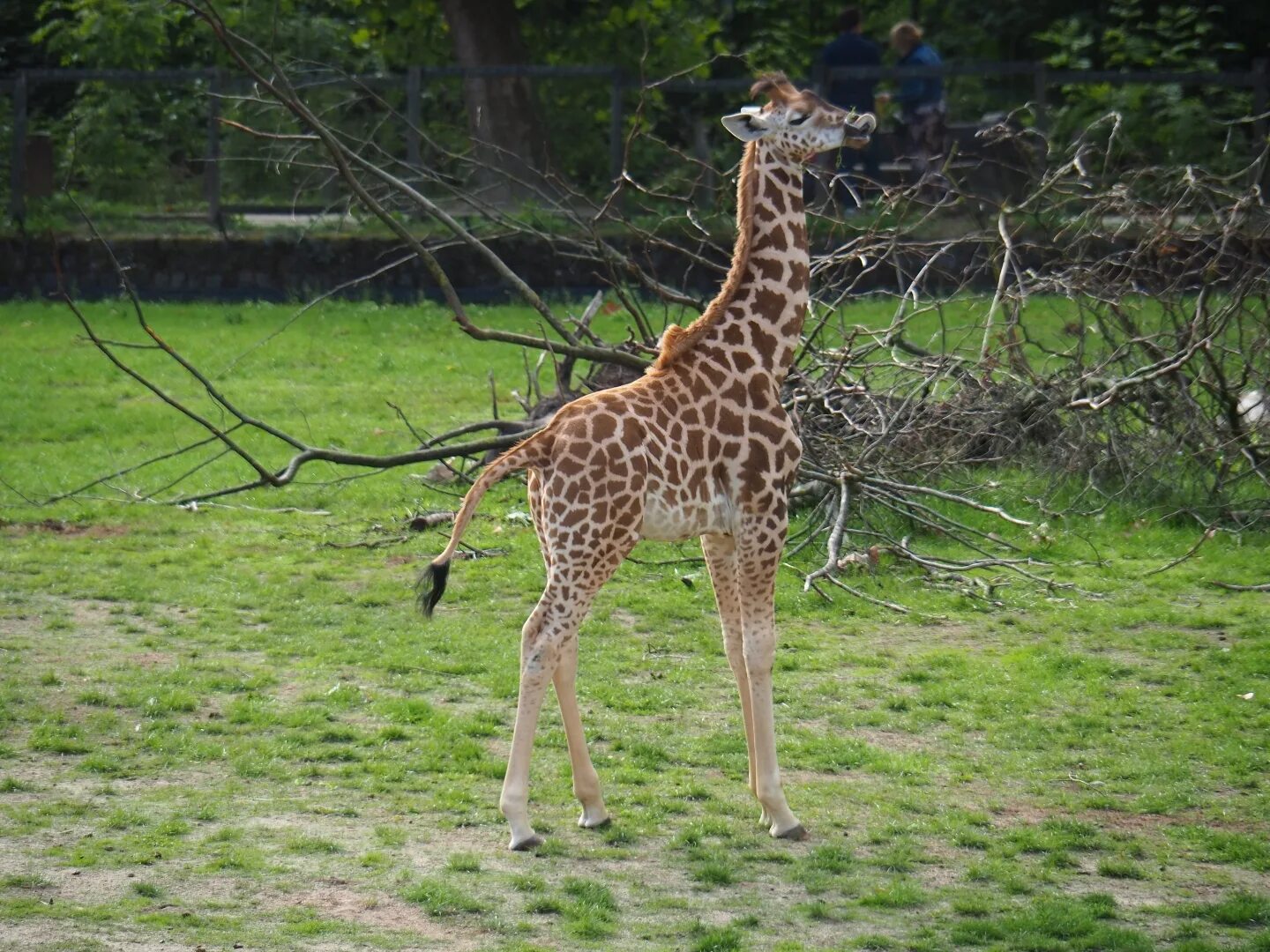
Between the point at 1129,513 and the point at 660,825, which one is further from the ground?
the point at 1129,513

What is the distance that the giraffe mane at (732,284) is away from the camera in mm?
6973

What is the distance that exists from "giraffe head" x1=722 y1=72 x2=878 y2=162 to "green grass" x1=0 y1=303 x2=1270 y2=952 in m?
2.69

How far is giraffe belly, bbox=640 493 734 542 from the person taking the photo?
6.66m

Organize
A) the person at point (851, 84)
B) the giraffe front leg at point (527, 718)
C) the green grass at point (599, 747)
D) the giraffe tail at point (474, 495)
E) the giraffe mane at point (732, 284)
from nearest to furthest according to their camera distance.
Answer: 1. the green grass at point (599, 747)
2. the giraffe front leg at point (527, 718)
3. the giraffe tail at point (474, 495)
4. the giraffe mane at point (732, 284)
5. the person at point (851, 84)

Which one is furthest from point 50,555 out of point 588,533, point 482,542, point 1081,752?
point 1081,752

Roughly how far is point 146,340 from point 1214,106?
13474 millimetres

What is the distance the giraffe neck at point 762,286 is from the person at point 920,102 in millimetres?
13107

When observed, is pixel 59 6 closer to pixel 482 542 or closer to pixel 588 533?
pixel 482 542

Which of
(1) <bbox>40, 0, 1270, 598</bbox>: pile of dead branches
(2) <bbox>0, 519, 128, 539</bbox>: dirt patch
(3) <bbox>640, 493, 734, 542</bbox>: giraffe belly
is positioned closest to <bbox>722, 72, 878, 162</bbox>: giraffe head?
(3) <bbox>640, 493, 734, 542</bbox>: giraffe belly

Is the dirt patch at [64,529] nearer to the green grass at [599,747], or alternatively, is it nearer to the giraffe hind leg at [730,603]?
the green grass at [599,747]

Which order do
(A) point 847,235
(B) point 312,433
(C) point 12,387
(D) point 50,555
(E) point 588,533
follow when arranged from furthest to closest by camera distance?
(A) point 847,235, (C) point 12,387, (B) point 312,433, (D) point 50,555, (E) point 588,533

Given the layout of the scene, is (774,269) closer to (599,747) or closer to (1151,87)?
(599,747)

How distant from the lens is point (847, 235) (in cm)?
1980

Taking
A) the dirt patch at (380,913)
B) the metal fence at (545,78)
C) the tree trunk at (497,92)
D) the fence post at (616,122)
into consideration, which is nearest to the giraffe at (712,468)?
the dirt patch at (380,913)
